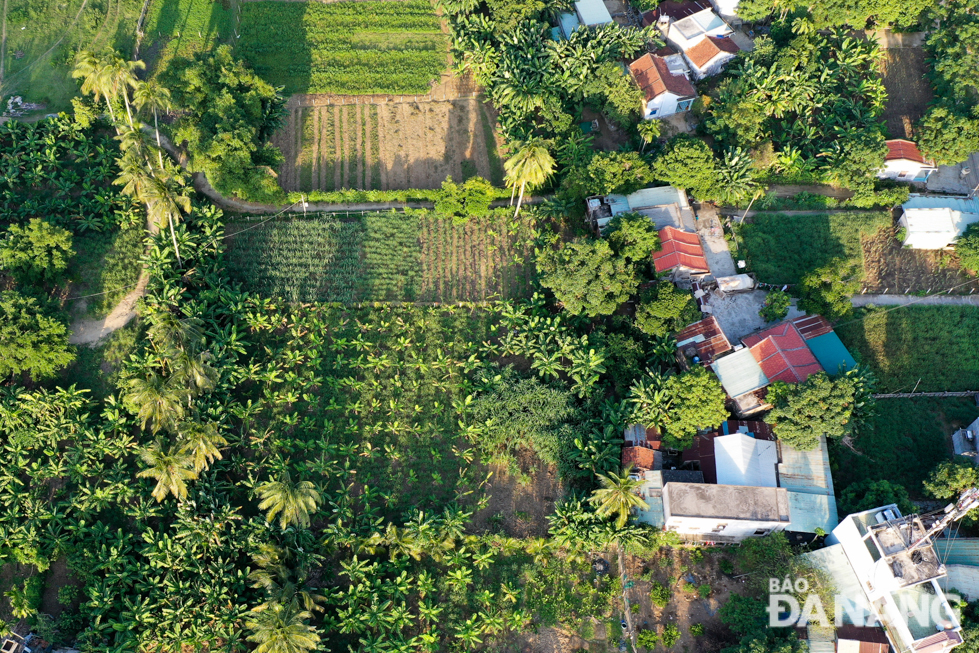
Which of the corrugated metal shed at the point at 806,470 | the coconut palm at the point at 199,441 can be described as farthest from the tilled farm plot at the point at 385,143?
the corrugated metal shed at the point at 806,470

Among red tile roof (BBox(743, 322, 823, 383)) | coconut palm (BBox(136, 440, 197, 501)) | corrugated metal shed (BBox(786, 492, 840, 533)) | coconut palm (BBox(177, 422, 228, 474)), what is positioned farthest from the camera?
red tile roof (BBox(743, 322, 823, 383))

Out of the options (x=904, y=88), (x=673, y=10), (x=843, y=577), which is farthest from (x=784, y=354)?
(x=673, y=10)

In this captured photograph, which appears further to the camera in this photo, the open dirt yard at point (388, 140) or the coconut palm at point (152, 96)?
the open dirt yard at point (388, 140)

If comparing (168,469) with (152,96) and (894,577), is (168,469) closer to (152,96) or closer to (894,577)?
(152,96)

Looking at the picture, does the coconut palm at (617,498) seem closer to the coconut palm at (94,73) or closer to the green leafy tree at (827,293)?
the green leafy tree at (827,293)

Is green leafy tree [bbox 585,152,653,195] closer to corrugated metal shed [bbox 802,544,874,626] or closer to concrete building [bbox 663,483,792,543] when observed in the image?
concrete building [bbox 663,483,792,543]

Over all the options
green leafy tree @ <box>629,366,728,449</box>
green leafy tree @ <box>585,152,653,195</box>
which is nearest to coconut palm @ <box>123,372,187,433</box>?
green leafy tree @ <box>629,366,728,449</box>
